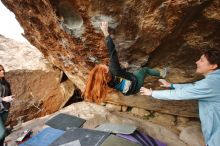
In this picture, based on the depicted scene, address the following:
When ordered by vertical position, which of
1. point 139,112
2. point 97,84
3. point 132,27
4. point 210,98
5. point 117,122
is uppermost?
point 132,27

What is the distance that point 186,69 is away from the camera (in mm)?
5629

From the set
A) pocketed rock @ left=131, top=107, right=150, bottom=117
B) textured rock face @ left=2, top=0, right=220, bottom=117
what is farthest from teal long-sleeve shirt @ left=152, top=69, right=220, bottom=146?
pocketed rock @ left=131, top=107, right=150, bottom=117

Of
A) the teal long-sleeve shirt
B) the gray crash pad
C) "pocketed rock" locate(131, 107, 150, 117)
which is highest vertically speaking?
the teal long-sleeve shirt

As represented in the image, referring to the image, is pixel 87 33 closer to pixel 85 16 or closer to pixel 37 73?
pixel 85 16

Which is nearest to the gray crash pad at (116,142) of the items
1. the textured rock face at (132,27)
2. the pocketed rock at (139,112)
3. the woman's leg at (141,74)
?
the woman's leg at (141,74)

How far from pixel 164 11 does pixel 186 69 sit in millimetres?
1778

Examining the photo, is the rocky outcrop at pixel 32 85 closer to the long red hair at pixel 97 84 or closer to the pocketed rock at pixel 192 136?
the long red hair at pixel 97 84

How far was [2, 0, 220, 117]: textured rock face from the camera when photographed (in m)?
4.35

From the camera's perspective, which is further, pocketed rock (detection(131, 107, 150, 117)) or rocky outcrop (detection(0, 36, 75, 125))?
rocky outcrop (detection(0, 36, 75, 125))

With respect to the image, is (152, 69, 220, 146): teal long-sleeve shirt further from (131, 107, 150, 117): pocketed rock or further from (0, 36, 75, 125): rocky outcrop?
(0, 36, 75, 125): rocky outcrop

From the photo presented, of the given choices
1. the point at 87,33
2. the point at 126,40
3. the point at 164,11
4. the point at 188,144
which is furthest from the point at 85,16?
the point at 188,144

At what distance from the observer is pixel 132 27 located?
16.2ft

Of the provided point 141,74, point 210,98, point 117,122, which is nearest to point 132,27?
point 141,74

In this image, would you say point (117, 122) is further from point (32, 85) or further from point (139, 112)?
point (32, 85)
